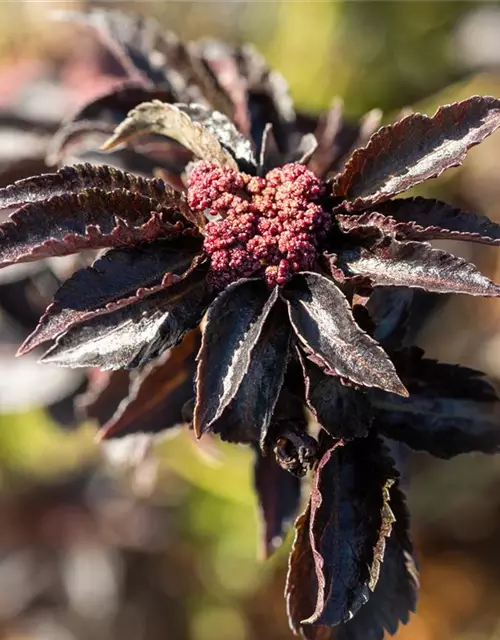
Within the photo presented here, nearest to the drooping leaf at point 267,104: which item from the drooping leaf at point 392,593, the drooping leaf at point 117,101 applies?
the drooping leaf at point 117,101

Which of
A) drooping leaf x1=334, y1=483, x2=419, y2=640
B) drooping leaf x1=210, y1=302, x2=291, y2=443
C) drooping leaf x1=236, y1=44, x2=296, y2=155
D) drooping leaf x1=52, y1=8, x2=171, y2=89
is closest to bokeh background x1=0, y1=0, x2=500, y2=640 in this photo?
drooping leaf x1=52, y1=8, x2=171, y2=89

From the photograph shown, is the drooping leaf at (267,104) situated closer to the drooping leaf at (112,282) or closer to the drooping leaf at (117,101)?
the drooping leaf at (117,101)

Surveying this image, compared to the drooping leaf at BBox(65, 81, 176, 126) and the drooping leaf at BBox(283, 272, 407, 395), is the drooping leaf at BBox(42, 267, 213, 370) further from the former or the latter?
the drooping leaf at BBox(65, 81, 176, 126)

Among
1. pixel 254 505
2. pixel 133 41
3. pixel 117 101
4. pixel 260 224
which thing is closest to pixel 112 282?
pixel 260 224

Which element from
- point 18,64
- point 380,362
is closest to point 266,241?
point 380,362

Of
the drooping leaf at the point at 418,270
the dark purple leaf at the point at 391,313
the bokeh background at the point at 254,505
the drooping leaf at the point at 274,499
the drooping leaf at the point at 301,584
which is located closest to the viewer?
the drooping leaf at the point at 418,270

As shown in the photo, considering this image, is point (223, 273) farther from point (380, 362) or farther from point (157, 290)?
point (380, 362)
